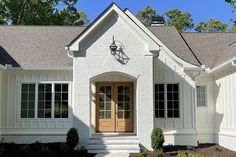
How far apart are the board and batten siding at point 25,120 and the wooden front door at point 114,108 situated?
54.7 inches

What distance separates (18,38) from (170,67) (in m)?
8.16

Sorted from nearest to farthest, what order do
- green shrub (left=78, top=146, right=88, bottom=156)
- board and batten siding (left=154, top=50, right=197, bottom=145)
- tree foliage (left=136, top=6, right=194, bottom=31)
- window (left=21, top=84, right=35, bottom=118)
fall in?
green shrub (left=78, top=146, right=88, bottom=156), board and batten siding (left=154, top=50, right=197, bottom=145), window (left=21, top=84, right=35, bottom=118), tree foliage (left=136, top=6, right=194, bottom=31)

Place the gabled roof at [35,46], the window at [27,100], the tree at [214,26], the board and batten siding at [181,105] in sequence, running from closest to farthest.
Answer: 1. the board and batten siding at [181,105]
2. the window at [27,100]
3. the gabled roof at [35,46]
4. the tree at [214,26]

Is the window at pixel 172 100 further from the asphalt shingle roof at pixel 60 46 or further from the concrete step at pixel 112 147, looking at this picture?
the concrete step at pixel 112 147

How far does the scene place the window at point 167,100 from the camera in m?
15.9

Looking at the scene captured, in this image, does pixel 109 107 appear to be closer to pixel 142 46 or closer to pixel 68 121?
pixel 68 121

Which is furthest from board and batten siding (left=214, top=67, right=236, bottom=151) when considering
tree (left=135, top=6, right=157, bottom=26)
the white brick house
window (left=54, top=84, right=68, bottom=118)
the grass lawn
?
tree (left=135, top=6, right=157, bottom=26)

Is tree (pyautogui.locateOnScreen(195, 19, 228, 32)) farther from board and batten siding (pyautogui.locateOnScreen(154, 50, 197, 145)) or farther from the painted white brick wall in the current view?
the painted white brick wall

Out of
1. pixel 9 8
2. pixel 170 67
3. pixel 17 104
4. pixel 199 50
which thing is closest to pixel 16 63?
pixel 17 104

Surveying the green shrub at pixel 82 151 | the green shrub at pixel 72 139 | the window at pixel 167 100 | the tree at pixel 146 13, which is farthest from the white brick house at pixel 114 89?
the tree at pixel 146 13

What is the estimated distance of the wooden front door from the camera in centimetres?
1595

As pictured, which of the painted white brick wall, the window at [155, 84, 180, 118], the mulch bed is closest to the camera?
the mulch bed

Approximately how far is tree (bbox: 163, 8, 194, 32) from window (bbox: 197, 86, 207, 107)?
98.3 ft

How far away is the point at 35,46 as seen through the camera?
17531 millimetres
